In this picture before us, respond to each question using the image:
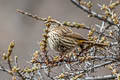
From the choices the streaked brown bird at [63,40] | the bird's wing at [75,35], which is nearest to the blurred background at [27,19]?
the streaked brown bird at [63,40]

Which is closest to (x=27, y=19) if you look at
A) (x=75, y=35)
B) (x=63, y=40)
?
(x=63, y=40)

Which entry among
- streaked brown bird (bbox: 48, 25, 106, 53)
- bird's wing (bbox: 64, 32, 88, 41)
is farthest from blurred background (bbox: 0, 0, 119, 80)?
bird's wing (bbox: 64, 32, 88, 41)

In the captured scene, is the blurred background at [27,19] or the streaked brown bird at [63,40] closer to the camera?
the streaked brown bird at [63,40]

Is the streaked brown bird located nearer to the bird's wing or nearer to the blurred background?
the bird's wing

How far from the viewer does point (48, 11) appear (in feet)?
60.2

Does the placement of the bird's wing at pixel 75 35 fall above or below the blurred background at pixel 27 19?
below

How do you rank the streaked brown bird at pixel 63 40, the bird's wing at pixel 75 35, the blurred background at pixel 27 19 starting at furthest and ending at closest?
the blurred background at pixel 27 19 → the streaked brown bird at pixel 63 40 → the bird's wing at pixel 75 35

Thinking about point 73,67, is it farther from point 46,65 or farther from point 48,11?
point 48,11

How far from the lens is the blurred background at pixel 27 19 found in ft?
57.8

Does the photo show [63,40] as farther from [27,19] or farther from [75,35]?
[27,19]

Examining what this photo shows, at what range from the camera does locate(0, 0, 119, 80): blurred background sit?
17.6m

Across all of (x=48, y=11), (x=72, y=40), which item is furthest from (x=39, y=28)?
(x=72, y=40)

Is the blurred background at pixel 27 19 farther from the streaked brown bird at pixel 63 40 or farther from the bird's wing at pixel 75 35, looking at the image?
the bird's wing at pixel 75 35

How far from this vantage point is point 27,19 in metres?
18.8
